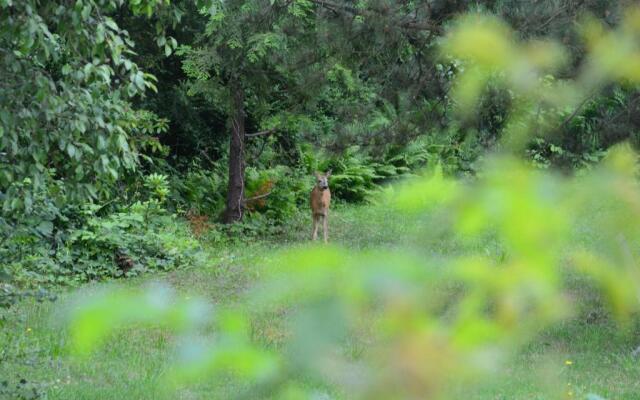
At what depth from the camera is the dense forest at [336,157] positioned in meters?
1.06

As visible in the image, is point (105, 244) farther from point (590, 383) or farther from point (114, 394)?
point (590, 383)

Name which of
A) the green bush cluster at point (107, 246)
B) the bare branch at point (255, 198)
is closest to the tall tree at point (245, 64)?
the bare branch at point (255, 198)

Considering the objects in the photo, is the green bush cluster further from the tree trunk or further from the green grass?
the tree trunk

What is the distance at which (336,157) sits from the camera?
9.70 m

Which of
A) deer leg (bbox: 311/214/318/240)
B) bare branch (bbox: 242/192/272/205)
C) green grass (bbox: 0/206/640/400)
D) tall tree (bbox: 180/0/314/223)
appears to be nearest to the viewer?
green grass (bbox: 0/206/640/400)

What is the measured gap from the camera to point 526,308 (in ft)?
3.53

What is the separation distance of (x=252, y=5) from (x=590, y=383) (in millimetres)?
6151

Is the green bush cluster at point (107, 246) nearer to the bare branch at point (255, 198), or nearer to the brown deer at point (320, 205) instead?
the bare branch at point (255, 198)

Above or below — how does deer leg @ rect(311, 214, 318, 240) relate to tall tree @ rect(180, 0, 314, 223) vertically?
below

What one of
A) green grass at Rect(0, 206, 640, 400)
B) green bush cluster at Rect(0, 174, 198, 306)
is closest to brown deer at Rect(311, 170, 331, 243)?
green bush cluster at Rect(0, 174, 198, 306)

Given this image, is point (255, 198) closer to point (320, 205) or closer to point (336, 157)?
point (320, 205)

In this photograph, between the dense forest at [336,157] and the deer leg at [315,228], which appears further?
the deer leg at [315,228]

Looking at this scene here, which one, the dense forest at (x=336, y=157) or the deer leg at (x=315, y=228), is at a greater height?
the dense forest at (x=336, y=157)

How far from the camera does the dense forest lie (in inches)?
41.8
